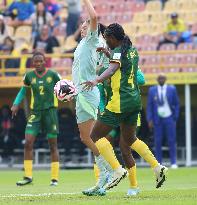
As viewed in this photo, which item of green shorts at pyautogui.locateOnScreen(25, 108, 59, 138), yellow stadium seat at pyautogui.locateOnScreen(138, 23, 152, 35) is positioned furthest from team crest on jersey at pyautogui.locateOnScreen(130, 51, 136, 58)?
yellow stadium seat at pyautogui.locateOnScreen(138, 23, 152, 35)

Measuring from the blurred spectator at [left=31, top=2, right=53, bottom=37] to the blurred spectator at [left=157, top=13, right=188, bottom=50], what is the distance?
152 inches

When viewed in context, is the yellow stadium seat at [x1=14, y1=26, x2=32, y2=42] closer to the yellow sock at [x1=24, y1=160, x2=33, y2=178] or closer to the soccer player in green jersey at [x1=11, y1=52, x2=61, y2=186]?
the soccer player in green jersey at [x1=11, y1=52, x2=61, y2=186]

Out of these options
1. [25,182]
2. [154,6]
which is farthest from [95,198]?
[154,6]

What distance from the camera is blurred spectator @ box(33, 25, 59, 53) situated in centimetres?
2716

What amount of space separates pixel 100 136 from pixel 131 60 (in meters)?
1.09

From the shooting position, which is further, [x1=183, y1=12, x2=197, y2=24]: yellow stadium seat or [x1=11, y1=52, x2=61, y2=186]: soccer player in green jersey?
[x1=183, y1=12, x2=197, y2=24]: yellow stadium seat

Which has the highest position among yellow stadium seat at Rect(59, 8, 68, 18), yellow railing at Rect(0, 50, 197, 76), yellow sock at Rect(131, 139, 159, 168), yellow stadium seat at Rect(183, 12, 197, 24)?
yellow stadium seat at Rect(59, 8, 68, 18)

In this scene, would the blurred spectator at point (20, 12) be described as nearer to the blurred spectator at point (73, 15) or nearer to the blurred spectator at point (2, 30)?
the blurred spectator at point (2, 30)

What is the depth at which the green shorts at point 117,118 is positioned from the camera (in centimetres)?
1242

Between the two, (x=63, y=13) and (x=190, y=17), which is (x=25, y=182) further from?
(x=63, y=13)

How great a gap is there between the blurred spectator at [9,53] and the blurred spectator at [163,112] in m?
4.63

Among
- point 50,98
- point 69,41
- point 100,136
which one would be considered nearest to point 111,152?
point 100,136

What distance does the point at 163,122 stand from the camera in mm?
23812

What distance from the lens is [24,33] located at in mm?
28688
